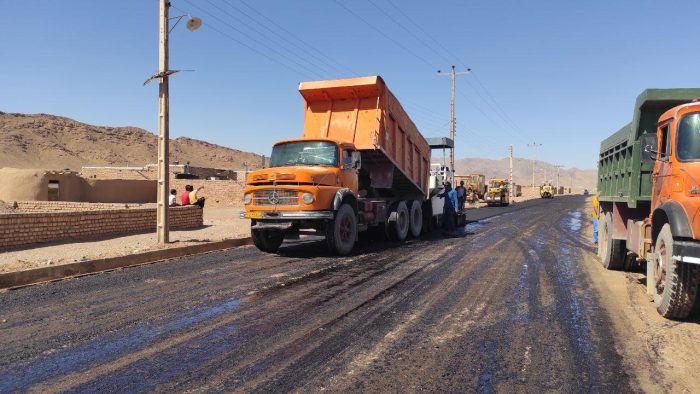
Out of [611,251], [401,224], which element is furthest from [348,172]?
[611,251]

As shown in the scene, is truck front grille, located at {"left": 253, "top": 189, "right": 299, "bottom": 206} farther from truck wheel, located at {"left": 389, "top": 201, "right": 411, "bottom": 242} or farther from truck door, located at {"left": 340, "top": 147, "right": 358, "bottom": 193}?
truck wheel, located at {"left": 389, "top": 201, "right": 411, "bottom": 242}

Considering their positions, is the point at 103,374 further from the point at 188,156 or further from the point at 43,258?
the point at 188,156

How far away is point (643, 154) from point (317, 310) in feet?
14.7

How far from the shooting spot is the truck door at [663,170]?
230 inches

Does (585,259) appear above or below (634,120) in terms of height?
below

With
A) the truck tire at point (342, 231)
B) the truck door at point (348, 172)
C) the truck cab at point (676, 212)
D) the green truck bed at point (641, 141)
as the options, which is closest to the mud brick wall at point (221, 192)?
the truck door at point (348, 172)

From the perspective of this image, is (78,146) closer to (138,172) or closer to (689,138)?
(138,172)

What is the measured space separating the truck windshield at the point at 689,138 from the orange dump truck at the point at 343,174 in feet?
19.9

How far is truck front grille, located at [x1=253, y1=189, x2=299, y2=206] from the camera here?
32.4 ft

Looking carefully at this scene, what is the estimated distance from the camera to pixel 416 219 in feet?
48.8

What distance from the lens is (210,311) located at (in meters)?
5.73

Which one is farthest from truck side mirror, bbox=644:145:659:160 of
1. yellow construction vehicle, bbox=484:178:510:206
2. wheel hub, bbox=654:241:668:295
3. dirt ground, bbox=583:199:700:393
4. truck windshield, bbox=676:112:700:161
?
yellow construction vehicle, bbox=484:178:510:206

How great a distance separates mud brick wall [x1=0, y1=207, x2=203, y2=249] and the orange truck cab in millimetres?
11146

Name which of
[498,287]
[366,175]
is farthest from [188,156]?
[498,287]
